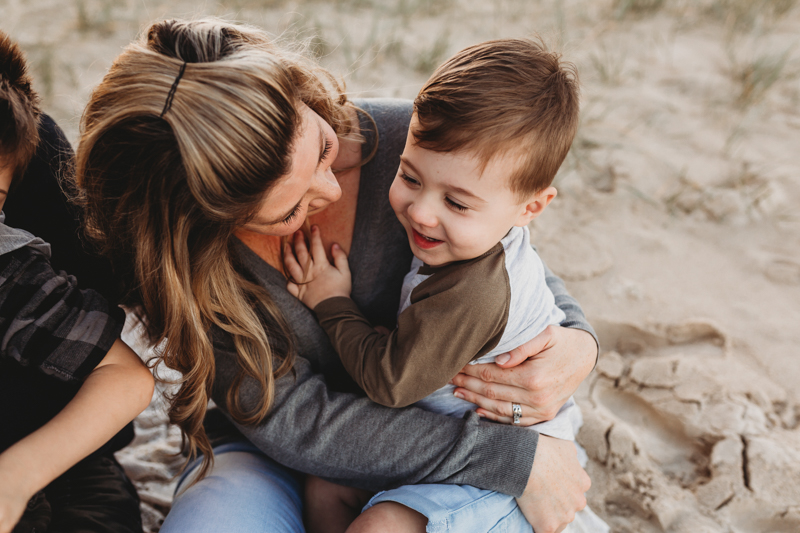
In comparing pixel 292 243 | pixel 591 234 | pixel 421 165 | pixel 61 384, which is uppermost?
pixel 421 165

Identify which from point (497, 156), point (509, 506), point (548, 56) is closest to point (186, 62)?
point (497, 156)

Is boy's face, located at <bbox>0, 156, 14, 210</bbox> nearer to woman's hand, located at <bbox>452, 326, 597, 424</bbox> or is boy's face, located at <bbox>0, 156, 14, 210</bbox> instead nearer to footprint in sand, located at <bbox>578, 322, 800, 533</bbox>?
woman's hand, located at <bbox>452, 326, 597, 424</bbox>

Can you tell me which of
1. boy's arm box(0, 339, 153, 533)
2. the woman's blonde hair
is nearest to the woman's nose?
the woman's blonde hair

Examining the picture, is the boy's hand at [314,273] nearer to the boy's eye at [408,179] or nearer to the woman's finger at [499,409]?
the boy's eye at [408,179]

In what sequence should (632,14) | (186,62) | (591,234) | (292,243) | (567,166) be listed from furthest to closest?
(632,14), (567,166), (591,234), (292,243), (186,62)

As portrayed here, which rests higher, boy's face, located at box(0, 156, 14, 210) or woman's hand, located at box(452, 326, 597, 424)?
boy's face, located at box(0, 156, 14, 210)

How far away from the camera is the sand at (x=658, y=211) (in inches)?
73.7

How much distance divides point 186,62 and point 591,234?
7.38ft

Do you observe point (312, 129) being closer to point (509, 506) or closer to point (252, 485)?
point (252, 485)

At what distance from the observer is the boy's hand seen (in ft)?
5.01

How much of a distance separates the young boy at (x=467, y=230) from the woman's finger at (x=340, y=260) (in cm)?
17

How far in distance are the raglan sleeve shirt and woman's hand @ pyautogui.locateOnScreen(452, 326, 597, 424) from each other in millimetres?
898

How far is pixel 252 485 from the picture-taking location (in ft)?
4.81

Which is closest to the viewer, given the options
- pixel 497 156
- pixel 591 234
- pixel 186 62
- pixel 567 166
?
pixel 186 62
